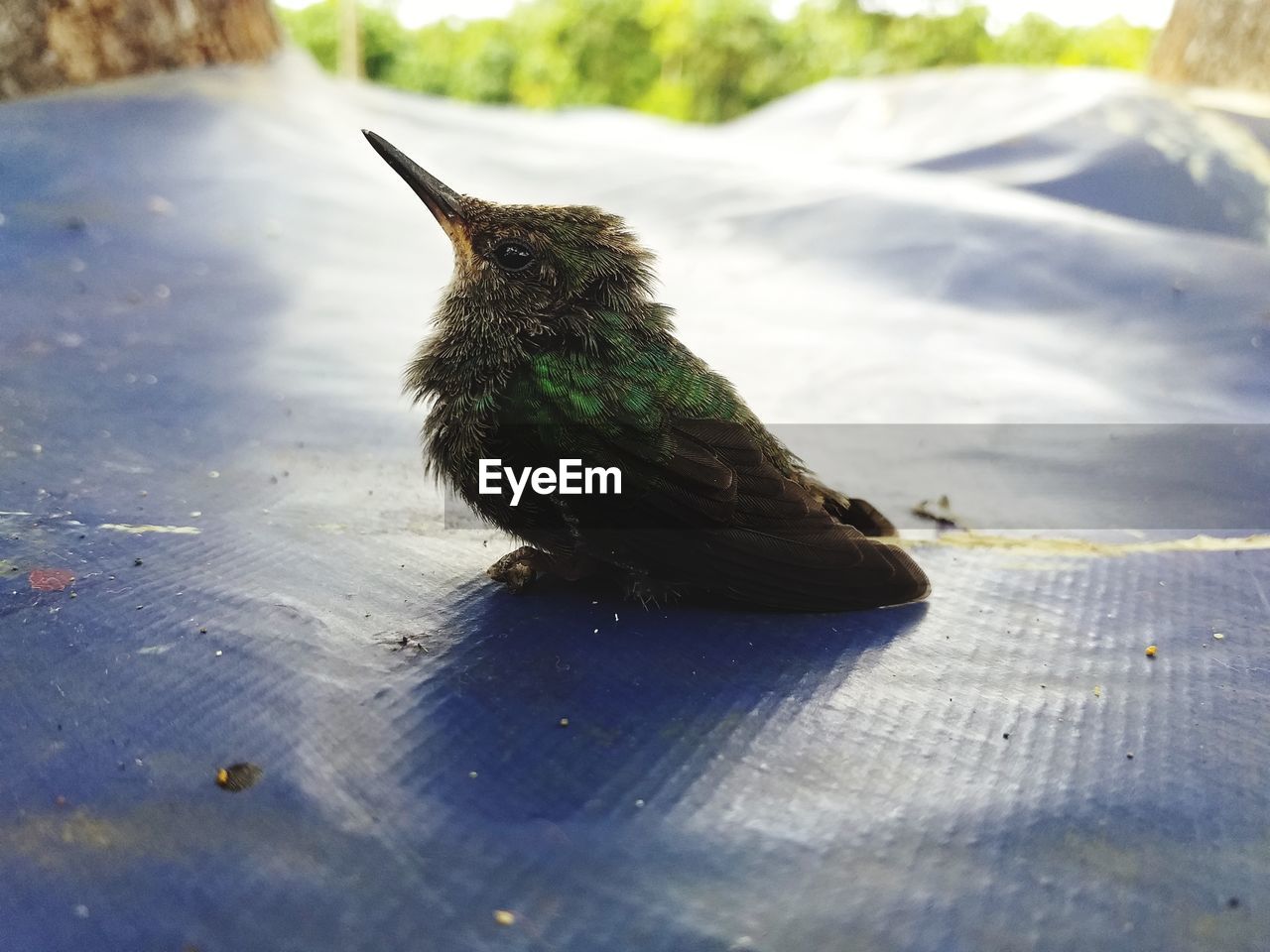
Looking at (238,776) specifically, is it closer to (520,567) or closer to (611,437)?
(520,567)

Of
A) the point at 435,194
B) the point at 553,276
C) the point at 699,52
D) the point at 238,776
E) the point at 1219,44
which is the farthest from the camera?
the point at 699,52

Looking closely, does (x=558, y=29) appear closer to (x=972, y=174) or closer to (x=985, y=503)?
(x=972, y=174)

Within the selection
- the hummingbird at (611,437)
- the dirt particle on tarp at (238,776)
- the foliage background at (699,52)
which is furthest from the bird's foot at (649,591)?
the foliage background at (699,52)

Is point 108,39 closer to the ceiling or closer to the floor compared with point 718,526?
closer to the ceiling

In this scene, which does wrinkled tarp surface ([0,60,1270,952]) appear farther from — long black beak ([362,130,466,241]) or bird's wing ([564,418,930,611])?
long black beak ([362,130,466,241])

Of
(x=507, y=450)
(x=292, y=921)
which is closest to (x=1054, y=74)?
(x=507, y=450)

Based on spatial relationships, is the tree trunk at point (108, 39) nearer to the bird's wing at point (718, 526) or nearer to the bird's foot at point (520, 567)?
the bird's foot at point (520, 567)

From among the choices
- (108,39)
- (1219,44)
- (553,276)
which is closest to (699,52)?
(1219,44)

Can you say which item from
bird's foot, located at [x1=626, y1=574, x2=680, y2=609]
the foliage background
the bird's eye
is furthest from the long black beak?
the foliage background
